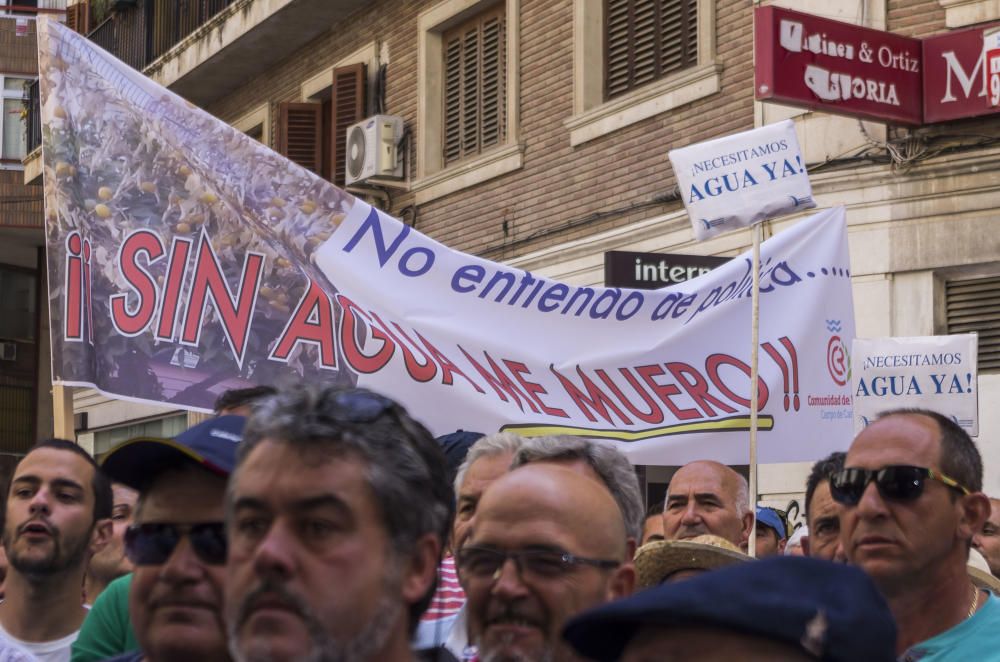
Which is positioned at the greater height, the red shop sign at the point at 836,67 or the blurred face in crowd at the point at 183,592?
the red shop sign at the point at 836,67

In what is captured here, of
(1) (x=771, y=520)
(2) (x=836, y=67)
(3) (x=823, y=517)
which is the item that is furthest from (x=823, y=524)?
(2) (x=836, y=67)

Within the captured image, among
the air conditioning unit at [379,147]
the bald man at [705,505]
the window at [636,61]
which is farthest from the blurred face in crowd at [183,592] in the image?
the air conditioning unit at [379,147]

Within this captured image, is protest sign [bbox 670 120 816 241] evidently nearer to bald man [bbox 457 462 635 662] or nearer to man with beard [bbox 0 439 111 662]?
man with beard [bbox 0 439 111 662]

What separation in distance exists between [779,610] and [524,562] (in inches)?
55.5

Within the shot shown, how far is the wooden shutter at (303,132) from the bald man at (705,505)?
1400cm

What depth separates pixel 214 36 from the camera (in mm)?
21344

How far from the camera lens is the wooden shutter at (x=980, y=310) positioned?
12.1 meters

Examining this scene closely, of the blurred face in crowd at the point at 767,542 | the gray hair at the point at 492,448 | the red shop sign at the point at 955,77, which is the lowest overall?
the blurred face in crowd at the point at 767,542

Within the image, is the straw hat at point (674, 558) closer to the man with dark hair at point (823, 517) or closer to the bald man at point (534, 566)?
the man with dark hair at point (823, 517)

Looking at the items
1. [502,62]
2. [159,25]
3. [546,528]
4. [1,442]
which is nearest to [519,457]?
[546,528]

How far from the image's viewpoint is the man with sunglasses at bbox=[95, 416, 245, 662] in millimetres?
3262

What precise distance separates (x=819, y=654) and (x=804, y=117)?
37.1 feet

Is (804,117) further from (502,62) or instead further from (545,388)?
(545,388)

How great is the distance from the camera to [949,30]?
40.1ft
